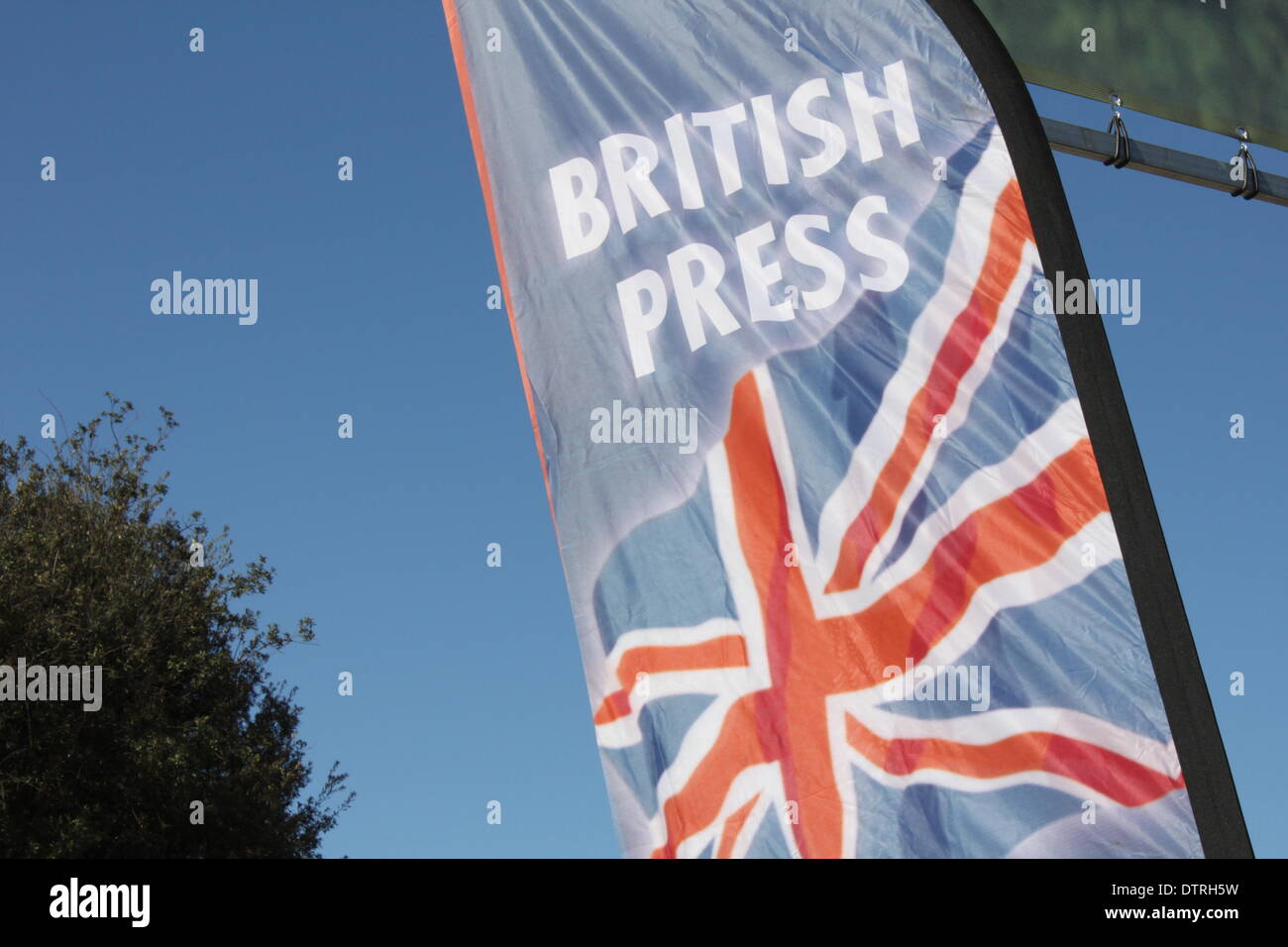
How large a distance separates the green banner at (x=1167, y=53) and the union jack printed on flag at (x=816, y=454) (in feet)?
5.41

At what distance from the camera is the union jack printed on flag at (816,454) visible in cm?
218

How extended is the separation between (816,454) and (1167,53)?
308cm

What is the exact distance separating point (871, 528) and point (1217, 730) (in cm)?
80

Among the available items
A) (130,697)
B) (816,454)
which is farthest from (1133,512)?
(130,697)

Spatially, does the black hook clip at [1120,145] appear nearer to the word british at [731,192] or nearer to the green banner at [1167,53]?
the green banner at [1167,53]

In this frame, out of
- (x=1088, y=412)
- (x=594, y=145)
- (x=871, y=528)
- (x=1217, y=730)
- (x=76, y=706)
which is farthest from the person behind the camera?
(x=76, y=706)

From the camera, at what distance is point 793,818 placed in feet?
8.46

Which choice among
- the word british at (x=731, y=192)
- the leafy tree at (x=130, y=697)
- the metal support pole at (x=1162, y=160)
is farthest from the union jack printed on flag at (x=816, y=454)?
the leafy tree at (x=130, y=697)

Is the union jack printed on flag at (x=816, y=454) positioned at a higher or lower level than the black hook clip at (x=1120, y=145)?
lower

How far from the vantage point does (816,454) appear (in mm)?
2650

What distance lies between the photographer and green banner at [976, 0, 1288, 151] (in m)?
4.23

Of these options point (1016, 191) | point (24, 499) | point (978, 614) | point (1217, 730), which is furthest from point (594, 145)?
point (24, 499)
